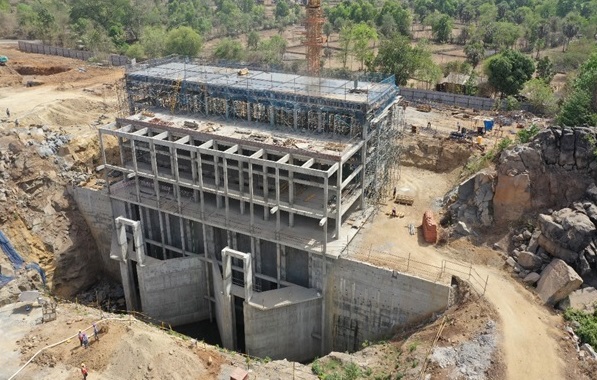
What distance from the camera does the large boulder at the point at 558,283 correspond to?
33906mm

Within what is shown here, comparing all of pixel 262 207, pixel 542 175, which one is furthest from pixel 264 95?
pixel 542 175

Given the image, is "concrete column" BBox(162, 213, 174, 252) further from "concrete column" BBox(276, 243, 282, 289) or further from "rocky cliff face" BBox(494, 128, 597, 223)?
"rocky cliff face" BBox(494, 128, 597, 223)

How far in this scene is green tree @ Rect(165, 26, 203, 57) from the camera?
305 feet

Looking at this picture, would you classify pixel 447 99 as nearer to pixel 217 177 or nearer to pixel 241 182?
pixel 241 182

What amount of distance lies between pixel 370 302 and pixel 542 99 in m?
41.0

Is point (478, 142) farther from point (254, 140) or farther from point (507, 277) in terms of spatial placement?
point (254, 140)

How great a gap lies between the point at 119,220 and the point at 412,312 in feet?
84.6

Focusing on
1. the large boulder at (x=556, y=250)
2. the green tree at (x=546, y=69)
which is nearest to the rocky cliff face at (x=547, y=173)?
the large boulder at (x=556, y=250)

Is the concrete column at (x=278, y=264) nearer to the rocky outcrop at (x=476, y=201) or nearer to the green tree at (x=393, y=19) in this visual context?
the rocky outcrop at (x=476, y=201)

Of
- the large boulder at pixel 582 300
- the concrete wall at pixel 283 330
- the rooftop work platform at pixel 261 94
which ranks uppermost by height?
the rooftop work platform at pixel 261 94

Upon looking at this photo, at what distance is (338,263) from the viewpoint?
3878cm

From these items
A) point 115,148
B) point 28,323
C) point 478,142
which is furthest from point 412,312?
point 115,148

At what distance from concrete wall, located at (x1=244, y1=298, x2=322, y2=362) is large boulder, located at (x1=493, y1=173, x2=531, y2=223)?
1624cm

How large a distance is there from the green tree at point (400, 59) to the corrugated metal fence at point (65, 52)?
42457mm
